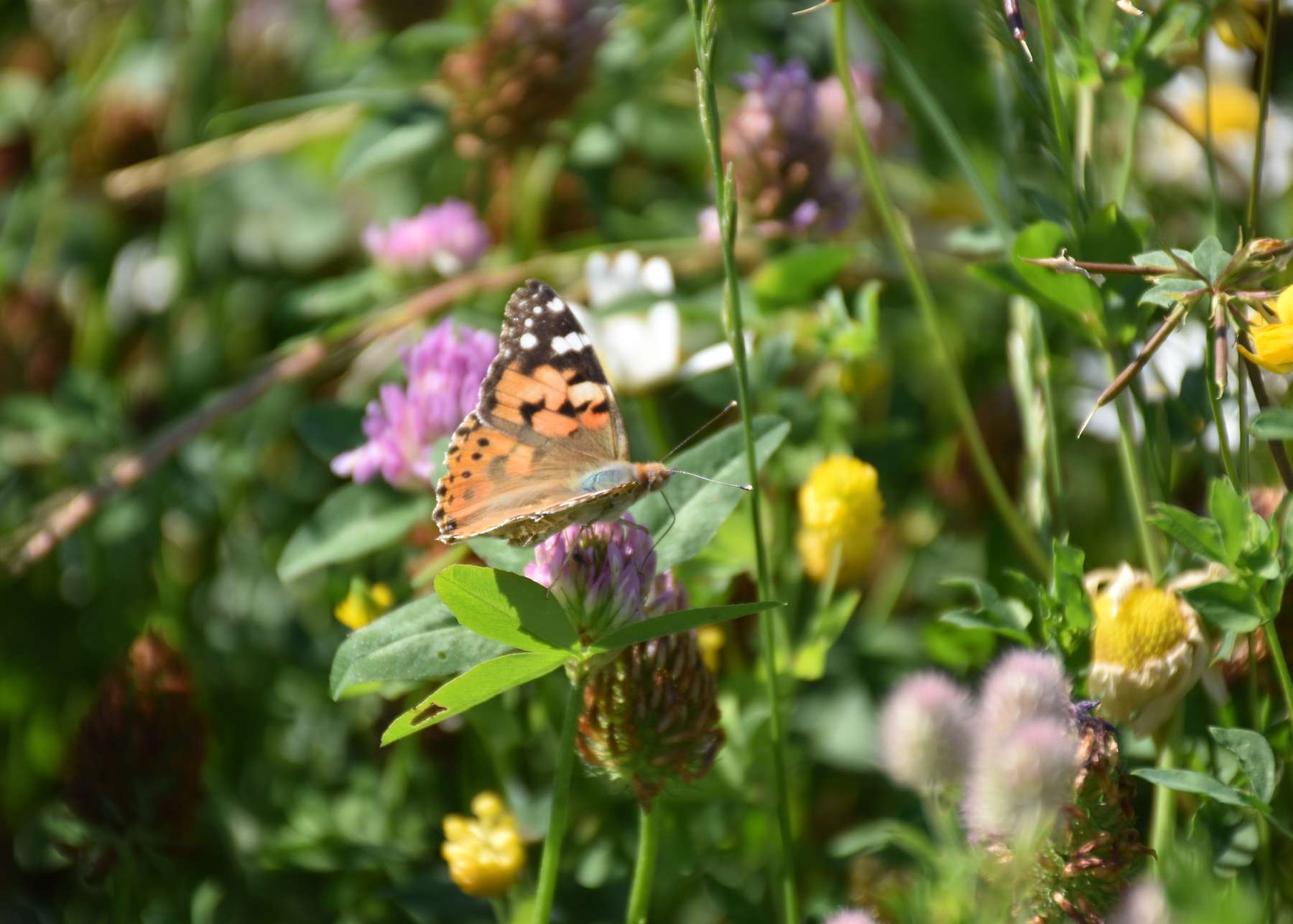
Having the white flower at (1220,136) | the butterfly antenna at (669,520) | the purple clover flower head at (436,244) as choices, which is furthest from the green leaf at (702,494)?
the white flower at (1220,136)

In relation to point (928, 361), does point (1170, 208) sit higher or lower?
higher

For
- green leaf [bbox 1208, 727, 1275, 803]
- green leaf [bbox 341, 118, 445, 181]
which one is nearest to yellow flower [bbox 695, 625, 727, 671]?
green leaf [bbox 1208, 727, 1275, 803]

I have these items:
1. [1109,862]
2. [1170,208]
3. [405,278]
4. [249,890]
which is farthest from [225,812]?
[1170,208]

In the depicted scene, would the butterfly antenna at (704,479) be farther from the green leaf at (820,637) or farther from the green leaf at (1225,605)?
the green leaf at (1225,605)

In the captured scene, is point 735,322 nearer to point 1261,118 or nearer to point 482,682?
point 482,682

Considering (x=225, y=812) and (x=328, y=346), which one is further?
(x=328, y=346)

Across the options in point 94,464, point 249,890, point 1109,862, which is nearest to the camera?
point 1109,862

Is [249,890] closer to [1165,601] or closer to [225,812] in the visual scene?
[225,812]
